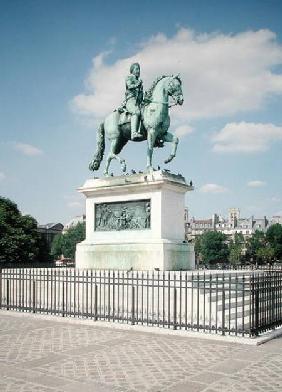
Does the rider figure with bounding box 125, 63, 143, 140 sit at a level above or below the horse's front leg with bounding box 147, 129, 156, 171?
above

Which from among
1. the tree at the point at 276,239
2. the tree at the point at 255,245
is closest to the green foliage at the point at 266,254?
the tree at the point at 276,239

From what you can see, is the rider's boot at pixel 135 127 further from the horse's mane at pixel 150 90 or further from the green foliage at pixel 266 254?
the green foliage at pixel 266 254

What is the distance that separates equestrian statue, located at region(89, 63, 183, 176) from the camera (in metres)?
19.2

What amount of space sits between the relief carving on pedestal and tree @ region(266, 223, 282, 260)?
→ 87.5 m

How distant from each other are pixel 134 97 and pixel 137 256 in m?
6.77

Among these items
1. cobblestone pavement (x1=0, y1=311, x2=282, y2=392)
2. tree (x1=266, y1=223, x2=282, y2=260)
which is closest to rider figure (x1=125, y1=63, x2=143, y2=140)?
cobblestone pavement (x1=0, y1=311, x2=282, y2=392)

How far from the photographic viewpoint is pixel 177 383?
719 centimetres

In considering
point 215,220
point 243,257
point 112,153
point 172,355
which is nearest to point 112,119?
point 112,153

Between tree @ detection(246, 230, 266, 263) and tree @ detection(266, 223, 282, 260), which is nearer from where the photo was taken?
tree @ detection(266, 223, 282, 260)

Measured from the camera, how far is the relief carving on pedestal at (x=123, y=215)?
61.9 ft

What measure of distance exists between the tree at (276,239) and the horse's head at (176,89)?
88176 millimetres

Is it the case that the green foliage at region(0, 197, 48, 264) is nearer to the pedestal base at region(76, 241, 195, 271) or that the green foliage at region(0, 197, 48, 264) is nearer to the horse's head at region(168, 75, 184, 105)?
the pedestal base at region(76, 241, 195, 271)

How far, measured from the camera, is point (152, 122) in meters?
19.2

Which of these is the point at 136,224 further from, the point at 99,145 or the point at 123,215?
the point at 99,145
